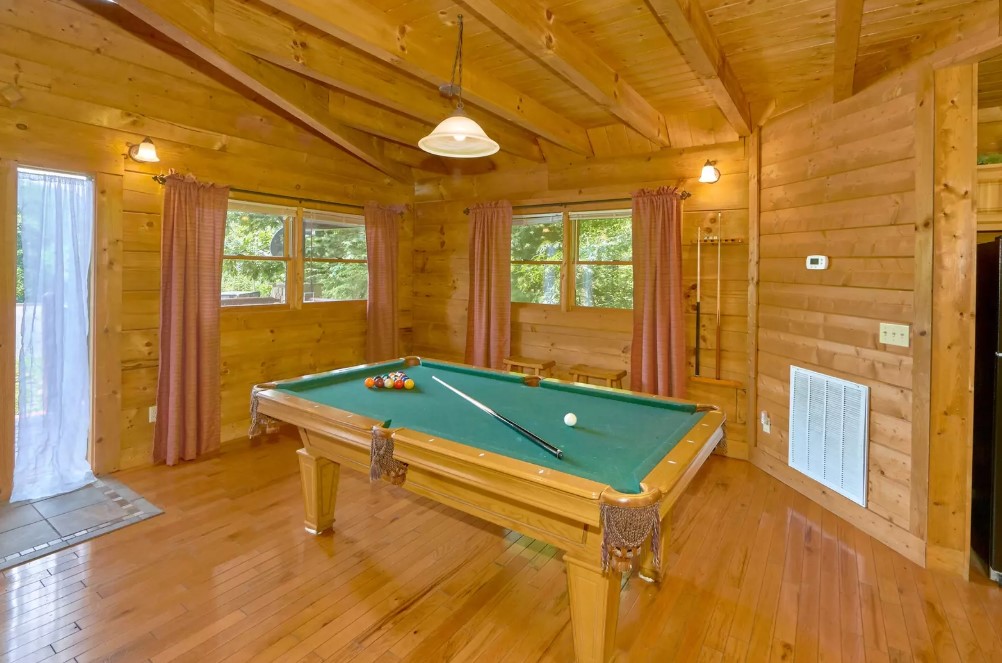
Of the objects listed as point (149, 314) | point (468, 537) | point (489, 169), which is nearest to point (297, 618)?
point (468, 537)

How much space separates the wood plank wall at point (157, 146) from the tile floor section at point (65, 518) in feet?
1.73

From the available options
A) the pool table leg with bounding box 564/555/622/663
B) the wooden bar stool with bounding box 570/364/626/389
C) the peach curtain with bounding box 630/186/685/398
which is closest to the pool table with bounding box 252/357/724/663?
the pool table leg with bounding box 564/555/622/663

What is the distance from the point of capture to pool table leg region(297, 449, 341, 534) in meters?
2.67

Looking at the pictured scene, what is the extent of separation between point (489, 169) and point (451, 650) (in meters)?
4.25

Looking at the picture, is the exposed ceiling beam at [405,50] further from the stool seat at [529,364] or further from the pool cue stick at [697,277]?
the stool seat at [529,364]

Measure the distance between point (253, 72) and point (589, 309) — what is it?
3.03 m

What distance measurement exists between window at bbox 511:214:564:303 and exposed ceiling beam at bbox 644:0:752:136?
5.80 feet

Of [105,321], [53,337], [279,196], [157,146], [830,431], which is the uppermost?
[157,146]

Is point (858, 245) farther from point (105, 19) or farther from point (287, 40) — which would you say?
point (105, 19)

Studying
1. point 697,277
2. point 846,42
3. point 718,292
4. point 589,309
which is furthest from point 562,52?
point 589,309

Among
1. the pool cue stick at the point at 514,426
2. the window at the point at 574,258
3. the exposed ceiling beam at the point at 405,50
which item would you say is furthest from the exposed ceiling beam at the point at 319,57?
the pool cue stick at the point at 514,426

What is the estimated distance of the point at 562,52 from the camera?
8.45 feet

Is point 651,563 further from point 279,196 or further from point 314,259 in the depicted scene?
point 279,196

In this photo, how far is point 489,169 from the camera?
5.13 metres
